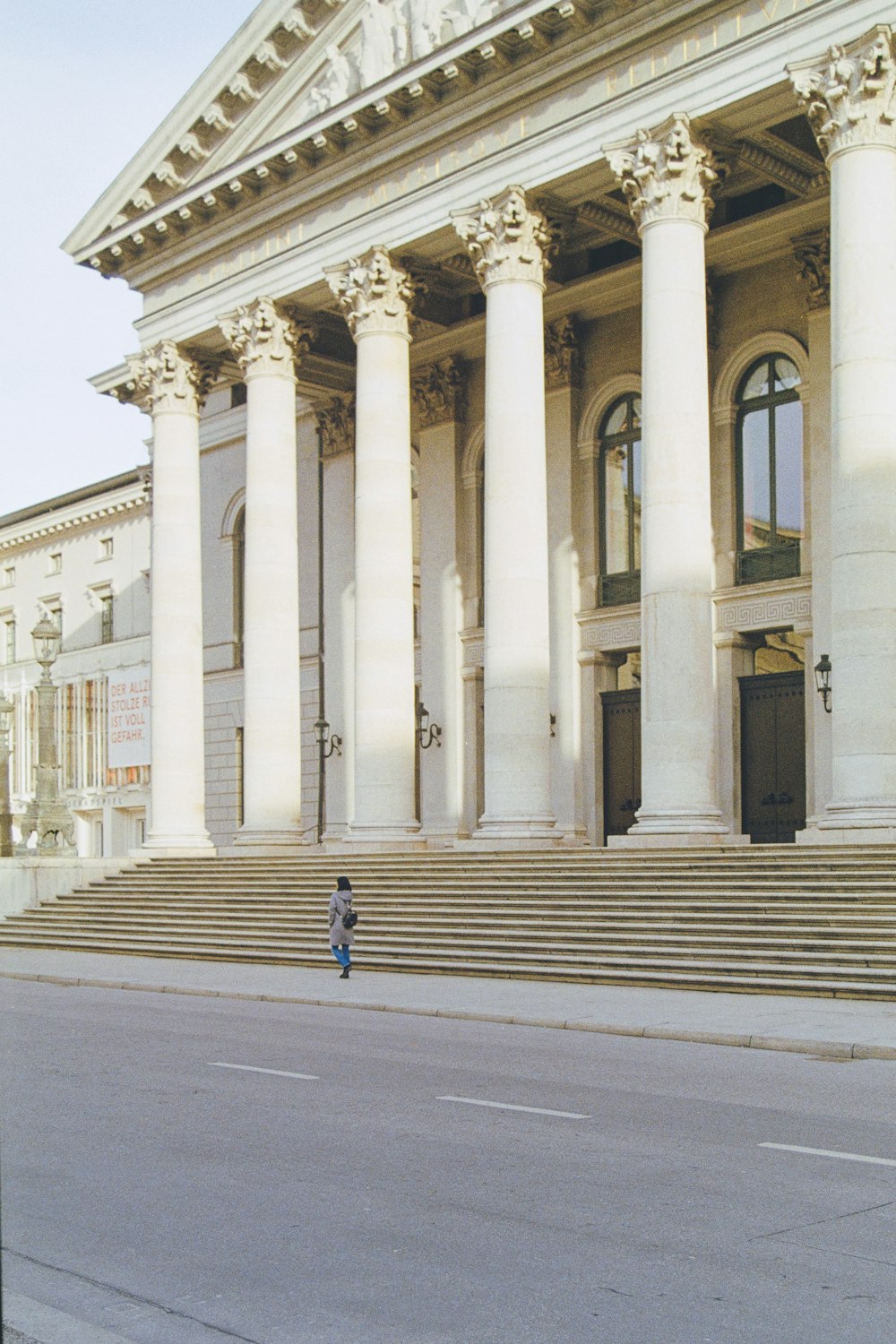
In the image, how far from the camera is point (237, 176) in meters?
36.6

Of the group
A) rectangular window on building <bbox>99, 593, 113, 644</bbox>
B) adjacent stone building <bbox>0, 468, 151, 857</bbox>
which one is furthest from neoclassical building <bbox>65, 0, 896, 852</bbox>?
rectangular window on building <bbox>99, 593, 113, 644</bbox>

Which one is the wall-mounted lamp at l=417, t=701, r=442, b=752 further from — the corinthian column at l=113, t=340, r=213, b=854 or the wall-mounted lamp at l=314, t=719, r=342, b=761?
the corinthian column at l=113, t=340, r=213, b=854

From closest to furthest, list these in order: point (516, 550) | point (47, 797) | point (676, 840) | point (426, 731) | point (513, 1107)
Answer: point (513, 1107) < point (676, 840) < point (516, 550) < point (426, 731) < point (47, 797)

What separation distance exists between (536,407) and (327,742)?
49.4ft

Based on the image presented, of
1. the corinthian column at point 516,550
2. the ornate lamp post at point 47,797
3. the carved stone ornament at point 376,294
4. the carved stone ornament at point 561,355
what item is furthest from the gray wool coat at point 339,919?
the carved stone ornament at point 561,355

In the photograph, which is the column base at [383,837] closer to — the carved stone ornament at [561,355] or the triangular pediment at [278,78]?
the carved stone ornament at [561,355]

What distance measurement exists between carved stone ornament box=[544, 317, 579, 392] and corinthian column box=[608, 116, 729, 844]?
31.7 ft

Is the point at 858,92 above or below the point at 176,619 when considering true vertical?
above

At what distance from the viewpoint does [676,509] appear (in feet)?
91.8

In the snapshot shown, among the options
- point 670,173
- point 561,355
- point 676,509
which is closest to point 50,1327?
point 676,509

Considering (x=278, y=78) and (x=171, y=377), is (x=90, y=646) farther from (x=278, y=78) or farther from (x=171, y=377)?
(x=278, y=78)

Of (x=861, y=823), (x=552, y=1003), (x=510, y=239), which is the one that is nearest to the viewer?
(x=552, y=1003)

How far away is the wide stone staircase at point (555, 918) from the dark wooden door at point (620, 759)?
7.35 metres

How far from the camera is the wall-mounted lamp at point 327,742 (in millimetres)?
42944
